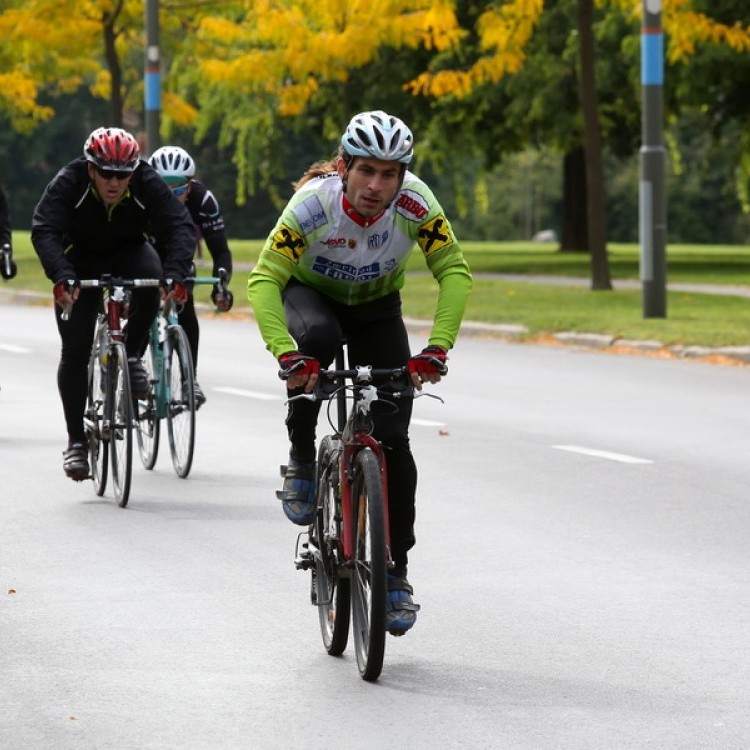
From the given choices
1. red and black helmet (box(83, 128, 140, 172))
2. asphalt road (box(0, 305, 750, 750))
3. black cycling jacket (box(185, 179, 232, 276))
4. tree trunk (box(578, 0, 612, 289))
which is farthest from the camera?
tree trunk (box(578, 0, 612, 289))

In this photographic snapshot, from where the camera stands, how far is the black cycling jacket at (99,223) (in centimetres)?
913

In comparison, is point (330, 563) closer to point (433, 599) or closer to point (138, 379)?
point (433, 599)

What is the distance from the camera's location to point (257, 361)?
1744 cm

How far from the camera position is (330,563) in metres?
6.27

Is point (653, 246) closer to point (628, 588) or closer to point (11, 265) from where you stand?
point (11, 265)

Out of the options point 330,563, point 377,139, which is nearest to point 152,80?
point 330,563

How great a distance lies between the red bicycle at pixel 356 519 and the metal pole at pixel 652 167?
1416 centimetres

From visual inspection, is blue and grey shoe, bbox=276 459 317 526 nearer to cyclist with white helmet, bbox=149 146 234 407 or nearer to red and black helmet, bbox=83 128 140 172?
red and black helmet, bbox=83 128 140 172

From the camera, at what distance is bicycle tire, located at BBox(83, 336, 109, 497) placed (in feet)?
31.7

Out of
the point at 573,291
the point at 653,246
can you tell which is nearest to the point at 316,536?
the point at 653,246

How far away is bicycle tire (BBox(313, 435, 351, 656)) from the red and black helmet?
300 cm

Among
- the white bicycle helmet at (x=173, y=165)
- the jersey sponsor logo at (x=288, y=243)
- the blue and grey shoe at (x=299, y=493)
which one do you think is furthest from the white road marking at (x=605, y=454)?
the jersey sponsor logo at (x=288, y=243)

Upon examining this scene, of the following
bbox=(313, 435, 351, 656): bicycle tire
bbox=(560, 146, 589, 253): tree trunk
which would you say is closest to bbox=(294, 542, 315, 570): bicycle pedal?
bbox=(313, 435, 351, 656): bicycle tire

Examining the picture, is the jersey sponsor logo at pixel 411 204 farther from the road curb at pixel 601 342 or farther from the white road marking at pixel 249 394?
the road curb at pixel 601 342
